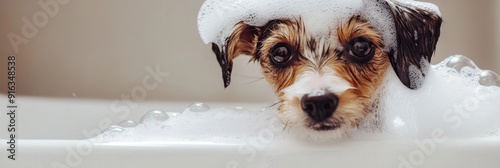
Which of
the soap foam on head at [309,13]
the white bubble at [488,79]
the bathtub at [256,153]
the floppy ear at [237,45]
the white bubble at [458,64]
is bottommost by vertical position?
the bathtub at [256,153]

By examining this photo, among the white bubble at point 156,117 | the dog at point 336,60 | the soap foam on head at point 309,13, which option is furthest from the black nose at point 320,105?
the white bubble at point 156,117

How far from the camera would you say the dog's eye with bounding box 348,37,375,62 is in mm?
713

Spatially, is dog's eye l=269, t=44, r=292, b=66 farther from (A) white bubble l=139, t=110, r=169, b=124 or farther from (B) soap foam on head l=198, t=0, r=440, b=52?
(A) white bubble l=139, t=110, r=169, b=124

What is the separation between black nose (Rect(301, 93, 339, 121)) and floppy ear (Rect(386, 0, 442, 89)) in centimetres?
14

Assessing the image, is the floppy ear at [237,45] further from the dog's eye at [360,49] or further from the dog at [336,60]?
the dog's eye at [360,49]

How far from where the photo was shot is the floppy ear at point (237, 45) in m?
0.77

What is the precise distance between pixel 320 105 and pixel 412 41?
0.19 m

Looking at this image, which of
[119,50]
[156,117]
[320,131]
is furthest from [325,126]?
[119,50]

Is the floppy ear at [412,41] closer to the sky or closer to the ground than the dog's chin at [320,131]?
closer to the sky

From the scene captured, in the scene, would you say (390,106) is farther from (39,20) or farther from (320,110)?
(39,20)

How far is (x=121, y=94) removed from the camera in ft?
5.36

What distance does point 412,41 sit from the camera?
736 millimetres

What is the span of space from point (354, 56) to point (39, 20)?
1.22 meters

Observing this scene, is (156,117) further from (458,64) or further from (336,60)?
(458,64)
